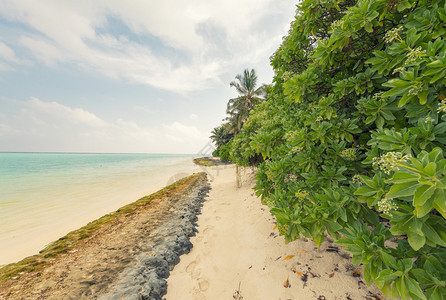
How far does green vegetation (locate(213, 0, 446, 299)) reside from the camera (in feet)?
3.91

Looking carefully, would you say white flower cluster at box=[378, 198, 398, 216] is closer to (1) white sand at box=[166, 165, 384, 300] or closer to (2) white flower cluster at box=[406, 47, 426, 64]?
(2) white flower cluster at box=[406, 47, 426, 64]

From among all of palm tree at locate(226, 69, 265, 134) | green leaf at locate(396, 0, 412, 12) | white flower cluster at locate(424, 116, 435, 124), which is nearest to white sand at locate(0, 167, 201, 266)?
white flower cluster at locate(424, 116, 435, 124)

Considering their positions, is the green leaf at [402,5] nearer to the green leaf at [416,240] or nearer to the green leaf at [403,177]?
the green leaf at [403,177]

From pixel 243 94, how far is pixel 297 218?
2493cm

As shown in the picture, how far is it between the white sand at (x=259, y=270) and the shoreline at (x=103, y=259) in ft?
1.56

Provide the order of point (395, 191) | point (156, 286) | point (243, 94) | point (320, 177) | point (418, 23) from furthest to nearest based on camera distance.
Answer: point (243, 94), point (156, 286), point (320, 177), point (418, 23), point (395, 191)

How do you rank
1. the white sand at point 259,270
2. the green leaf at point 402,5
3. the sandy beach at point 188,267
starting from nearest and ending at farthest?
the green leaf at point 402,5 < the white sand at point 259,270 < the sandy beach at point 188,267

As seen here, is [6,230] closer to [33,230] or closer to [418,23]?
[33,230]

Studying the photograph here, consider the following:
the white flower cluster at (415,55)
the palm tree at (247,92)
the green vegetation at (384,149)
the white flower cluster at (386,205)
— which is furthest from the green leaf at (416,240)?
the palm tree at (247,92)

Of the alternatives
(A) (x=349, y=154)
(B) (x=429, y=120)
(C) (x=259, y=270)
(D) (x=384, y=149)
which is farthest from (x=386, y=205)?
(C) (x=259, y=270)

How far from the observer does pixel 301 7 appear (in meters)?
2.68

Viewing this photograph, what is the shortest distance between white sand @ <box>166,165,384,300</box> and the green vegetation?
1.10 m

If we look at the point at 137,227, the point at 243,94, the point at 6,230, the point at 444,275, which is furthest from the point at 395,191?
the point at 243,94

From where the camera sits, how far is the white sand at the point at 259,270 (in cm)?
251
